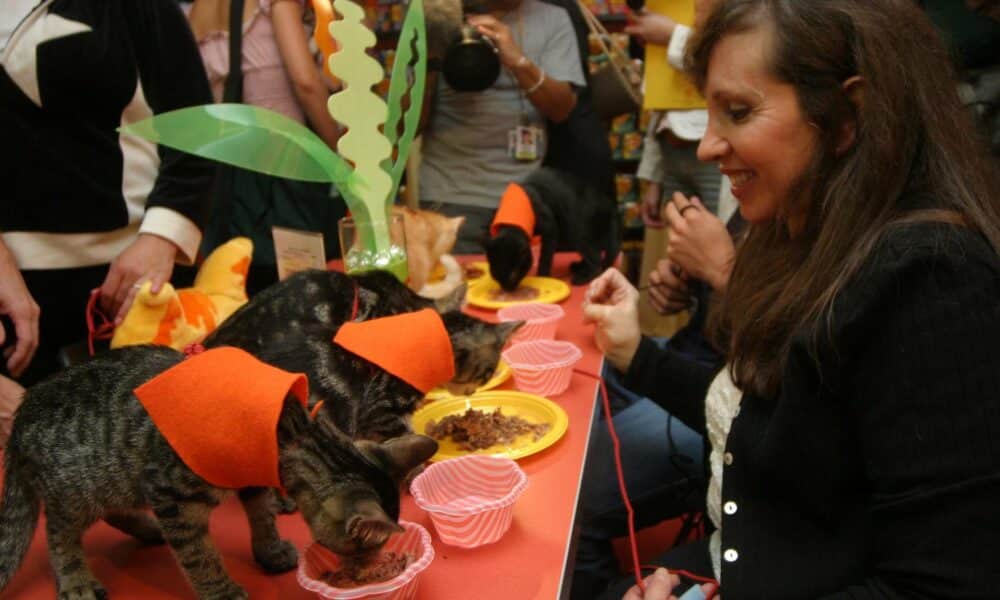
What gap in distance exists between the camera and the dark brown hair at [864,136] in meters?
0.77

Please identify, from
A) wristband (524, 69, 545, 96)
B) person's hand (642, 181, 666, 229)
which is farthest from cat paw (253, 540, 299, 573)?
person's hand (642, 181, 666, 229)

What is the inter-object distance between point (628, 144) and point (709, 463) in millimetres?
2744

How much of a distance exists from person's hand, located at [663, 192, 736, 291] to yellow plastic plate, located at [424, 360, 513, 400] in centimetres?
51

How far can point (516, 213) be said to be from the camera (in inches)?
74.8

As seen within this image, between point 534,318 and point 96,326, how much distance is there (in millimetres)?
908

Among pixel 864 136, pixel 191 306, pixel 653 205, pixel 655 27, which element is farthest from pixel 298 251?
pixel 653 205

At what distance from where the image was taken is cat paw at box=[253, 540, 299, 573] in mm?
838

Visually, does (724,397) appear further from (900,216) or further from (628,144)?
(628,144)

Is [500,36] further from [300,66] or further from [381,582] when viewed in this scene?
[381,582]

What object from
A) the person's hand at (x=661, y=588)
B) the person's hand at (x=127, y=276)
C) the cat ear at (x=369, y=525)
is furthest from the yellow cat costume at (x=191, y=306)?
the person's hand at (x=661, y=588)

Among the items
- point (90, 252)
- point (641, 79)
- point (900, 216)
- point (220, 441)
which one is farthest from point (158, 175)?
point (641, 79)

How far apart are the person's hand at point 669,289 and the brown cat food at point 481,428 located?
0.72 meters

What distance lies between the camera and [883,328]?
735 mm

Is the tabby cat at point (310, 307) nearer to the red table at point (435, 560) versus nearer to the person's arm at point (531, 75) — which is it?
the red table at point (435, 560)
